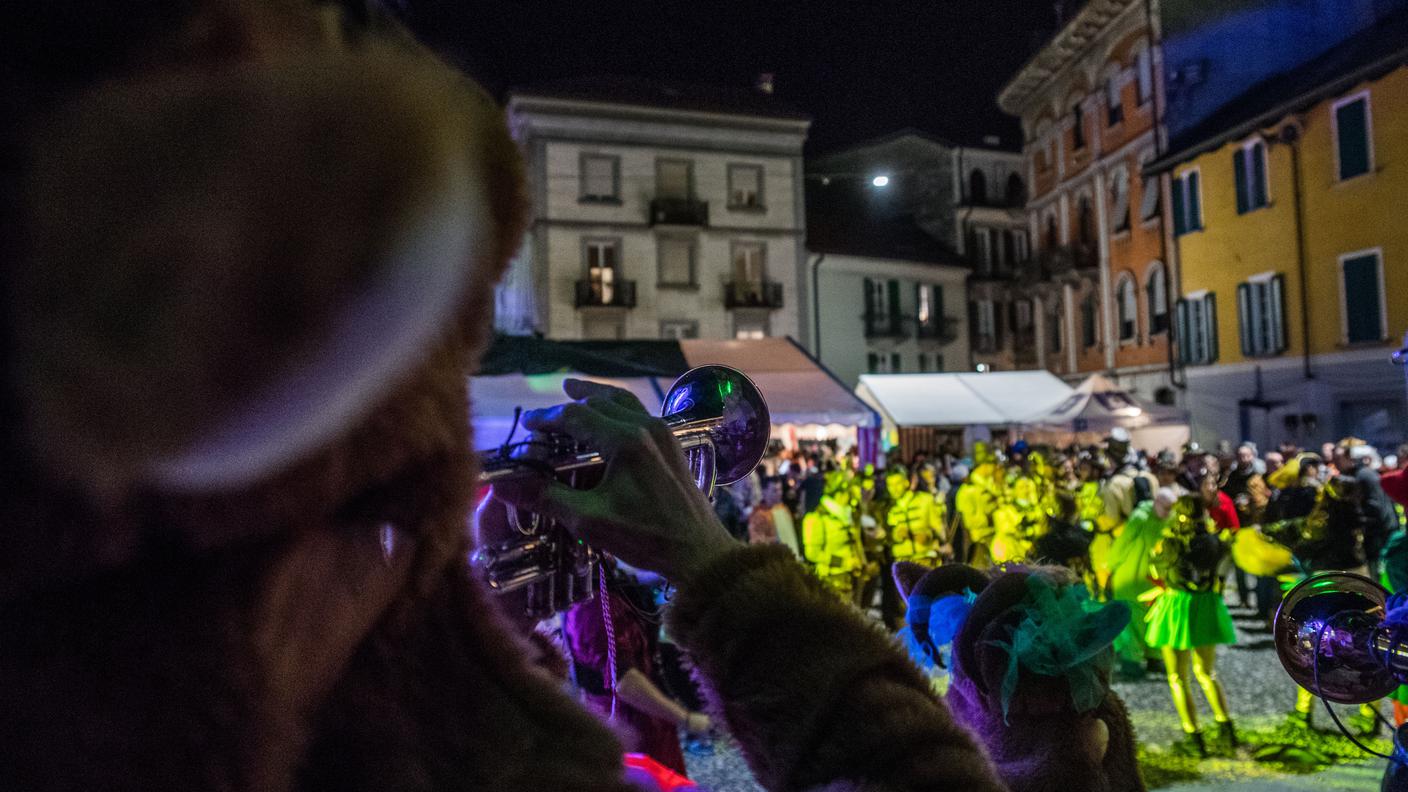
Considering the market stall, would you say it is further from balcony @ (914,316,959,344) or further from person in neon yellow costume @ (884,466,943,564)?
balcony @ (914,316,959,344)

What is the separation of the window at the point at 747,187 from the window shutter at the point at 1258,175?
14.0 meters

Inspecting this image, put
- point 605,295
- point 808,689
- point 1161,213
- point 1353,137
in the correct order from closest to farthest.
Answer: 1. point 808,689
2. point 1353,137
3. point 1161,213
4. point 605,295

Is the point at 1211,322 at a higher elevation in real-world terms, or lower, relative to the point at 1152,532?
higher

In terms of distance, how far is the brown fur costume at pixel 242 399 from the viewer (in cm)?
49

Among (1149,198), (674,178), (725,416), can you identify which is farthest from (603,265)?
(725,416)

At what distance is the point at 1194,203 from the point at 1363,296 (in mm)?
5523

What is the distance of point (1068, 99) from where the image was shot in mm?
29672

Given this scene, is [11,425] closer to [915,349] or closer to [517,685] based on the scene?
[517,685]

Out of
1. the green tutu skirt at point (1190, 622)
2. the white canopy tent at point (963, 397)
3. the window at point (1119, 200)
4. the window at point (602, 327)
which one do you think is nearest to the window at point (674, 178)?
the window at point (602, 327)

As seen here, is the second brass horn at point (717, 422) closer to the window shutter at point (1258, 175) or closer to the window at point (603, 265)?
the window shutter at point (1258, 175)

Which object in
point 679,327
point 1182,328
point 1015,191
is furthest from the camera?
point 1015,191

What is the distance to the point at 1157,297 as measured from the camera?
83.0ft

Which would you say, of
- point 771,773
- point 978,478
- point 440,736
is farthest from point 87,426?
point 978,478

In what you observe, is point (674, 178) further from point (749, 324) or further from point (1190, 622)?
point (1190, 622)
